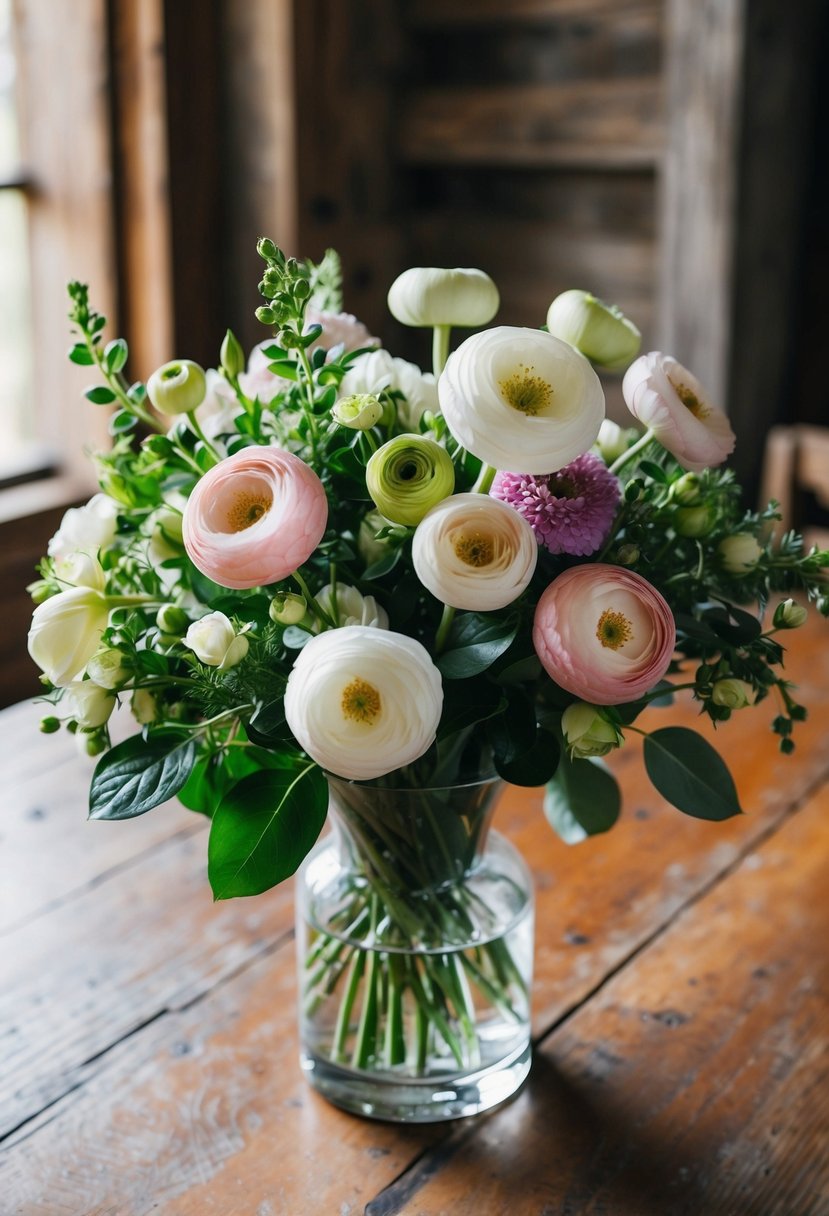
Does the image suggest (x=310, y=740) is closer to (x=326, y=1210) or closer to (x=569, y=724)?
(x=569, y=724)

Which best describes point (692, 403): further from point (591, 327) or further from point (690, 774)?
point (690, 774)

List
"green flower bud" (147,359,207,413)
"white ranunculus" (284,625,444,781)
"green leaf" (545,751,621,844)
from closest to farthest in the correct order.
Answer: "white ranunculus" (284,625,444,781), "green flower bud" (147,359,207,413), "green leaf" (545,751,621,844)

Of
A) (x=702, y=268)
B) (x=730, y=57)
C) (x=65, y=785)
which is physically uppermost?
(x=730, y=57)

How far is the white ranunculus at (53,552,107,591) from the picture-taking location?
0.72 metres

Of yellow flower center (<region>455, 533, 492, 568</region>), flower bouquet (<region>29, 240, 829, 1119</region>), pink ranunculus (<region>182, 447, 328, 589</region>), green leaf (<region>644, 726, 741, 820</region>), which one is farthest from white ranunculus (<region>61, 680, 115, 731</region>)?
green leaf (<region>644, 726, 741, 820</region>)

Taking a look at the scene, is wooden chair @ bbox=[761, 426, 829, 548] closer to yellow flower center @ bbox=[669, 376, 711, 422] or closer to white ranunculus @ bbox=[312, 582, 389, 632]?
yellow flower center @ bbox=[669, 376, 711, 422]

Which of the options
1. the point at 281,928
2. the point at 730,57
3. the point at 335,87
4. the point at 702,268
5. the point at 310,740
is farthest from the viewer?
the point at 335,87

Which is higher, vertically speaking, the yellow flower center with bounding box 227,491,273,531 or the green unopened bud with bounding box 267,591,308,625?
the yellow flower center with bounding box 227,491,273,531

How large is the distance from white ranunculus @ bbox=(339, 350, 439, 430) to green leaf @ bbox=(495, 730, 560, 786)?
197 millimetres

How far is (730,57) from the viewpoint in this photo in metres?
2.20

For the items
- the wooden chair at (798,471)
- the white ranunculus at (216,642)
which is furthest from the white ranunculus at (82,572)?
the wooden chair at (798,471)

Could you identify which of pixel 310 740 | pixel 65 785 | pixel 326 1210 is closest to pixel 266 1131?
pixel 326 1210

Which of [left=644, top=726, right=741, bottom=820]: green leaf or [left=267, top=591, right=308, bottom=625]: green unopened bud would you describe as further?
[left=644, top=726, right=741, bottom=820]: green leaf

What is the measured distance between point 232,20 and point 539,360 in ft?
6.80
